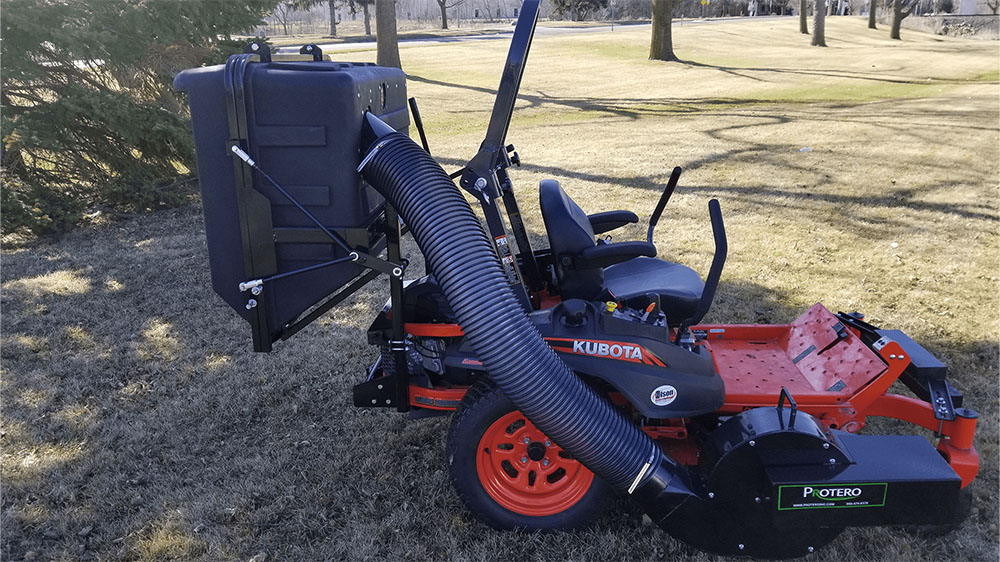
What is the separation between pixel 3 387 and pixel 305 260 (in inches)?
114

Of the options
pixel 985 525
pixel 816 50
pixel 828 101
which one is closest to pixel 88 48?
pixel 985 525

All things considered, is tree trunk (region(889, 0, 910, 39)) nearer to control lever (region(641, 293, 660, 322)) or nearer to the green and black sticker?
control lever (region(641, 293, 660, 322))

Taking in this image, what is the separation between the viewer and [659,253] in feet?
21.2

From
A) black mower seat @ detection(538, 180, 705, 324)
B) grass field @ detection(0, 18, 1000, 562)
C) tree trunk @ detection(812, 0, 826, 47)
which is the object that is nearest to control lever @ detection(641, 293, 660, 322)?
black mower seat @ detection(538, 180, 705, 324)

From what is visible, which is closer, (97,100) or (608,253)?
(608,253)

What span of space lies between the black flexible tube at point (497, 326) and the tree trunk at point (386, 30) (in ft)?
52.0

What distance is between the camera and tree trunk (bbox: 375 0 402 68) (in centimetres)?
1753

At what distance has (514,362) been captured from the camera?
8.38ft

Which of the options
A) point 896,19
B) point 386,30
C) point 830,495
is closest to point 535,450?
point 830,495

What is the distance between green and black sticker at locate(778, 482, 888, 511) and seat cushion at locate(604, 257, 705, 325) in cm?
108

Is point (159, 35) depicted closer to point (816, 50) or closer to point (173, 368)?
point (173, 368)

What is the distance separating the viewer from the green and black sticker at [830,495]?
2623 millimetres

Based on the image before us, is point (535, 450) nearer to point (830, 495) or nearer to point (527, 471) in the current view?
point (527, 471)

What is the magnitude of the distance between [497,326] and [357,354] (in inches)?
95.5
